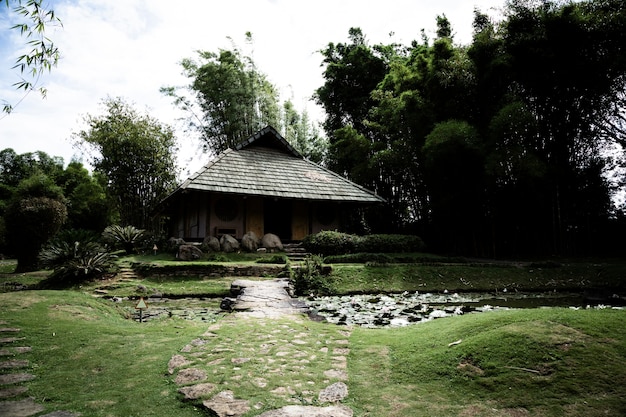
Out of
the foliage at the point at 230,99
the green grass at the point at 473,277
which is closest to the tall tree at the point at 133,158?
the foliage at the point at 230,99

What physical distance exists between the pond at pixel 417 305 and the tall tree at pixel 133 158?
51.2 feet

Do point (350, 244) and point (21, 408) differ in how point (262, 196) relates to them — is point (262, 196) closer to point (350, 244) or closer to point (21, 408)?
point (350, 244)

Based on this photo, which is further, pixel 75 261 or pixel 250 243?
pixel 250 243

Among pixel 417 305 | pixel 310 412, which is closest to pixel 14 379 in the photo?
pixel 310 412

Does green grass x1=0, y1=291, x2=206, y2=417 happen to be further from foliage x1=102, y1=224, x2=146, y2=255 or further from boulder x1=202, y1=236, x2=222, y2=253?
foliage x1=102, y1=224, x2=146, y2=255

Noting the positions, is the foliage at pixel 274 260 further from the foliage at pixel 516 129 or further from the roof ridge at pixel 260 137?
the roof ridge at pixel 260 137

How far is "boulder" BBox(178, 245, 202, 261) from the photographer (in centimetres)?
1118

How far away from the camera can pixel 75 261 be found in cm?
903

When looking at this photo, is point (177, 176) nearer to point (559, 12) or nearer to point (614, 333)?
point (559, 12)

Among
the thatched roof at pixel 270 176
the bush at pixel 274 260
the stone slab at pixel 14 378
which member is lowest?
the stone slab at pixel 14 378

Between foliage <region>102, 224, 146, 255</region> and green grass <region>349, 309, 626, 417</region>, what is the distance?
14.2 m

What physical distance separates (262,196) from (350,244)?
4.11 metres

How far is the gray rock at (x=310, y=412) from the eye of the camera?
2.13m

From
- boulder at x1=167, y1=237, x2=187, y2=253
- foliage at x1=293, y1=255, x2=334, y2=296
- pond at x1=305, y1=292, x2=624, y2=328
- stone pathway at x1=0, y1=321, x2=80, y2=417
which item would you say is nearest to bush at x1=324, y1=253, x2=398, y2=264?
foliage at x1=293, y1=255, x2=334, y2=296
